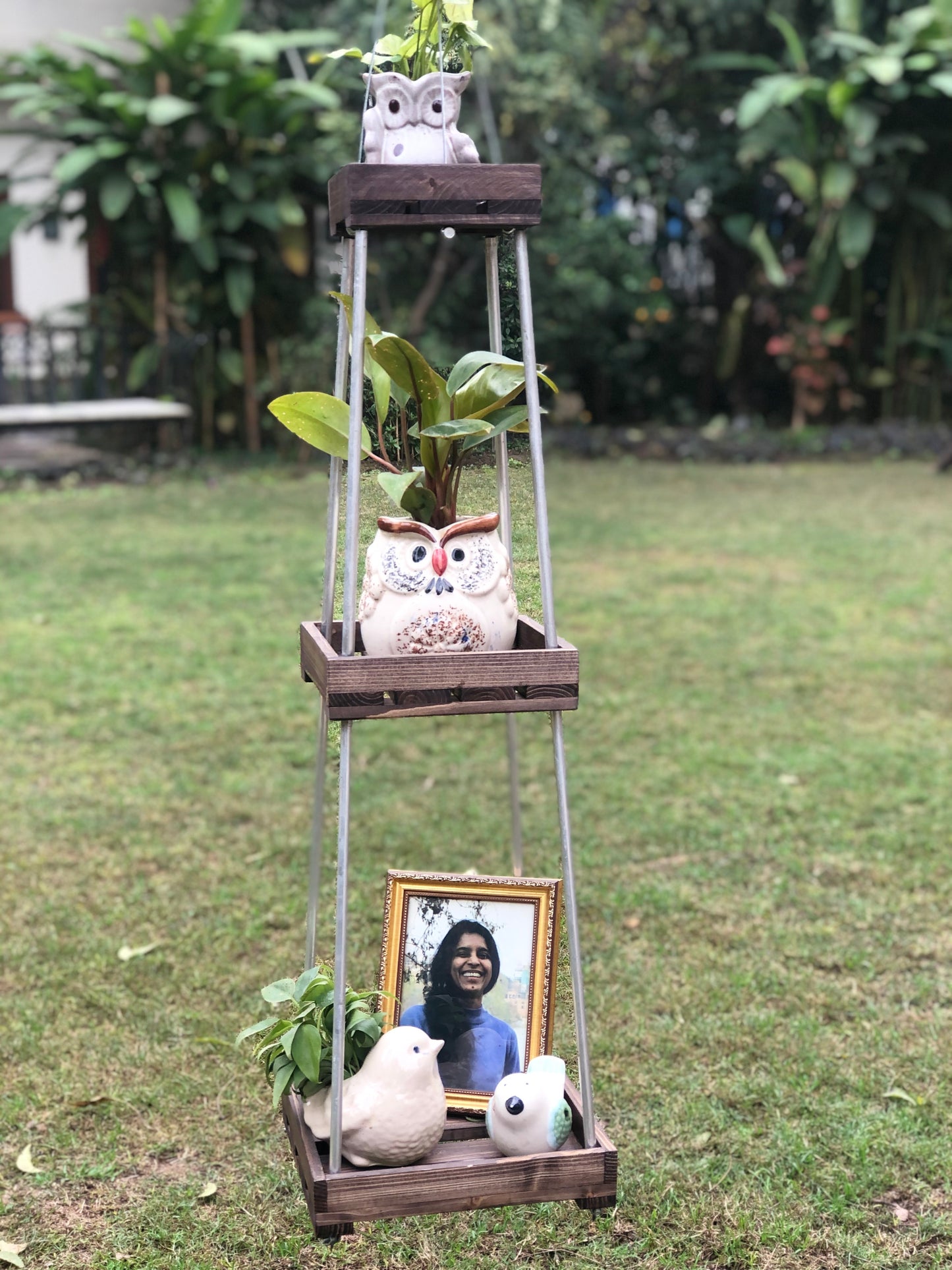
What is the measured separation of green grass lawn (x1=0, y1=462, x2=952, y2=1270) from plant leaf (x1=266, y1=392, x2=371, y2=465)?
0.23 metres

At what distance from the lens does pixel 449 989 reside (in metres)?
2.16

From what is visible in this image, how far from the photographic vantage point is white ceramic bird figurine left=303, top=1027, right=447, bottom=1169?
1.89 metres

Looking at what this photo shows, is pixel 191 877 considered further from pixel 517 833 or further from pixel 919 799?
pixel 919 799

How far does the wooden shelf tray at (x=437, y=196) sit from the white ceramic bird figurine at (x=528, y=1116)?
4.03 ft

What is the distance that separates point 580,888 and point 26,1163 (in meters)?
1.52

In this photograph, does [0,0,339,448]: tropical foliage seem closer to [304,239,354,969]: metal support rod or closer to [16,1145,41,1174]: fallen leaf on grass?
[304,239,354,969]: metal support rod

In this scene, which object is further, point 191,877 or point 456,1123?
point 191,877

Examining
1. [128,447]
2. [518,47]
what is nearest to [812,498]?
[518,47]

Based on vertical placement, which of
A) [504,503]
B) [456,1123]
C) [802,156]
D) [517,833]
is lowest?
[456,1123]

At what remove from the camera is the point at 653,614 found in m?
6.06

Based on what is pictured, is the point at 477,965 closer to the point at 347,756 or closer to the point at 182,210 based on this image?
the point at 347,756

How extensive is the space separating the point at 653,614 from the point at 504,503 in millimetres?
3979

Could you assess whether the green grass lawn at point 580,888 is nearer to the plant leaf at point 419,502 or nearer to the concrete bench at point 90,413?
the plant leaf at point 419,502

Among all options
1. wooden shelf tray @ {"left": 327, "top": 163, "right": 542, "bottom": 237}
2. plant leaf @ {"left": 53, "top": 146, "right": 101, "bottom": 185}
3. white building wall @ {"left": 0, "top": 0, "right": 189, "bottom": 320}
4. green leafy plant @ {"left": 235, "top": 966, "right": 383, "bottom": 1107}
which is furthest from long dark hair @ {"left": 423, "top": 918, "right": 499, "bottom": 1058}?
white building wall @ {"left": 0, "top": 0, "right": 189, "bottom": 320}
